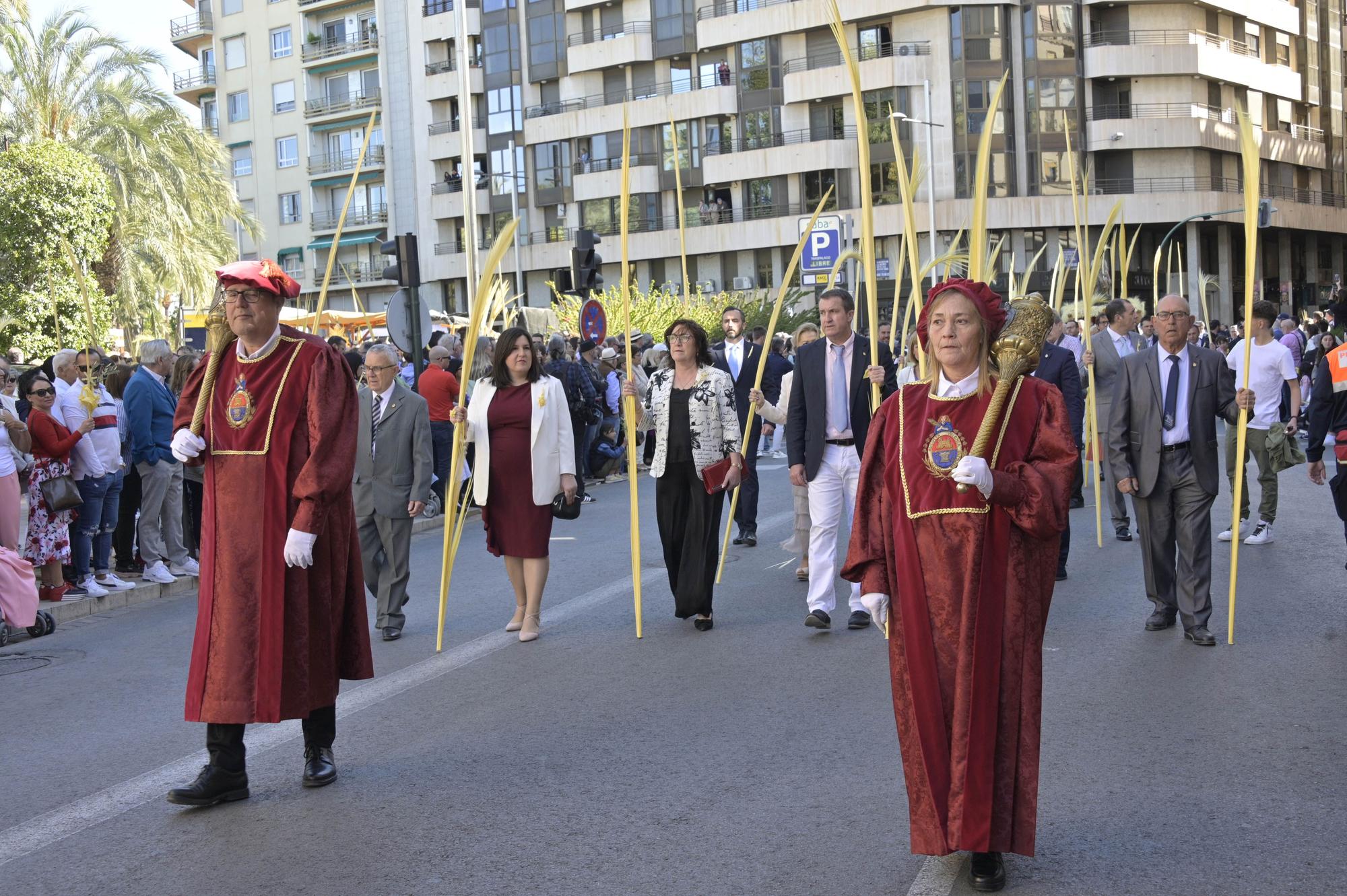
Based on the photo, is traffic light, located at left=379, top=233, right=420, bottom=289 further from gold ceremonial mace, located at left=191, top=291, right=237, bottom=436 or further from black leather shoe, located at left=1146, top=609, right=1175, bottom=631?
gold ceremonial mace, located at left=191, top=291, right=237, bottom=436

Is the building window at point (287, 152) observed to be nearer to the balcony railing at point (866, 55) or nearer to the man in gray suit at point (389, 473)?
the balcony railing at point (866, 55)

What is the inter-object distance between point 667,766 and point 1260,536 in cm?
810

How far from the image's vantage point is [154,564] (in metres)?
11.7

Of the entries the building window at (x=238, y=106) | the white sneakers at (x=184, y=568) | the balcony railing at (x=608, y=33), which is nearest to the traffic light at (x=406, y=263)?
the white sneakers at (x=184, y=568)

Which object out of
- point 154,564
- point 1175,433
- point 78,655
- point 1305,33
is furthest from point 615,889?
point 1305,33

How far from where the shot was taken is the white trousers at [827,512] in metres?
→ 8.88

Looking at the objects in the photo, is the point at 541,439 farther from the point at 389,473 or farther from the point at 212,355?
the point at 212,355

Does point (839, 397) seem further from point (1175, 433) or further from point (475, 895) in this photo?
point (475, 895)

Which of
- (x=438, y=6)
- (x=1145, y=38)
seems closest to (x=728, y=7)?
(x=438, y=6)

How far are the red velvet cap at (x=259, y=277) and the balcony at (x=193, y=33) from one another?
7225 cm

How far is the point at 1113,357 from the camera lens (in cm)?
1402

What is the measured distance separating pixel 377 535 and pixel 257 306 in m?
3.98

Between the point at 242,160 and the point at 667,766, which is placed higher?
the point at 242,160

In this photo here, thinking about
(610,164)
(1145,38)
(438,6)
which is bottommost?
(610,164)
